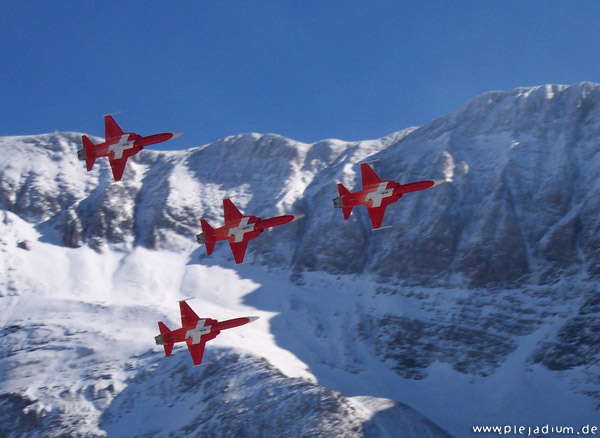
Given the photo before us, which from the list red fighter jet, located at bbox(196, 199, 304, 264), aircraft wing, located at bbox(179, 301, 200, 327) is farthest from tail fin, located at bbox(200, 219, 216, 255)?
aircraft wing, located at bbox(179, 301, 200, 327)

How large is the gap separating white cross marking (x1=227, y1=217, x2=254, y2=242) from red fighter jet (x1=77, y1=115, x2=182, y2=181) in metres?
11.6

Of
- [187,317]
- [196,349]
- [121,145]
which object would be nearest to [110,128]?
[121,145]

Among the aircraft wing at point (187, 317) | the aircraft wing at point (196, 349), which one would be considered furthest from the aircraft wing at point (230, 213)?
the aircraft wing at point (196, 349)

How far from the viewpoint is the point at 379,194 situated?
98.4 metres

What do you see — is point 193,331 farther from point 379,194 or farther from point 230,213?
point 379,194

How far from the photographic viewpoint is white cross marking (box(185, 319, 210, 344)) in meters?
97.2

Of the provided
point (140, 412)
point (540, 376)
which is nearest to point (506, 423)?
point (540, 376)

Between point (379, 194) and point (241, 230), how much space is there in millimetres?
15480

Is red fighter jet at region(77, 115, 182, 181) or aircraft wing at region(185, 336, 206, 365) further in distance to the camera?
aircraft wing at region(185, 336, 206, 365)

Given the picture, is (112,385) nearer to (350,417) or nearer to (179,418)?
(179,418)

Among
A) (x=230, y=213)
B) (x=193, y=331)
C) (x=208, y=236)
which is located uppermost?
(x=230, y=213)

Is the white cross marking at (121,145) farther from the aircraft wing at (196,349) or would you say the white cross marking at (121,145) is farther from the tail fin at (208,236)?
the aircraft wing at (196,349)

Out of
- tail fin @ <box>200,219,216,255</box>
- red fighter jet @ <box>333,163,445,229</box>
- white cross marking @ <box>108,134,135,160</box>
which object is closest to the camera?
tail fin @ <box>200,219,216,255</box>

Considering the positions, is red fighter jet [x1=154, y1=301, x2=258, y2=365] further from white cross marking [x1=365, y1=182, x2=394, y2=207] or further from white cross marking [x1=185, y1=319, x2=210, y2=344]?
white cross marking [x1=365, y1=182, x2=394, y2=207]
